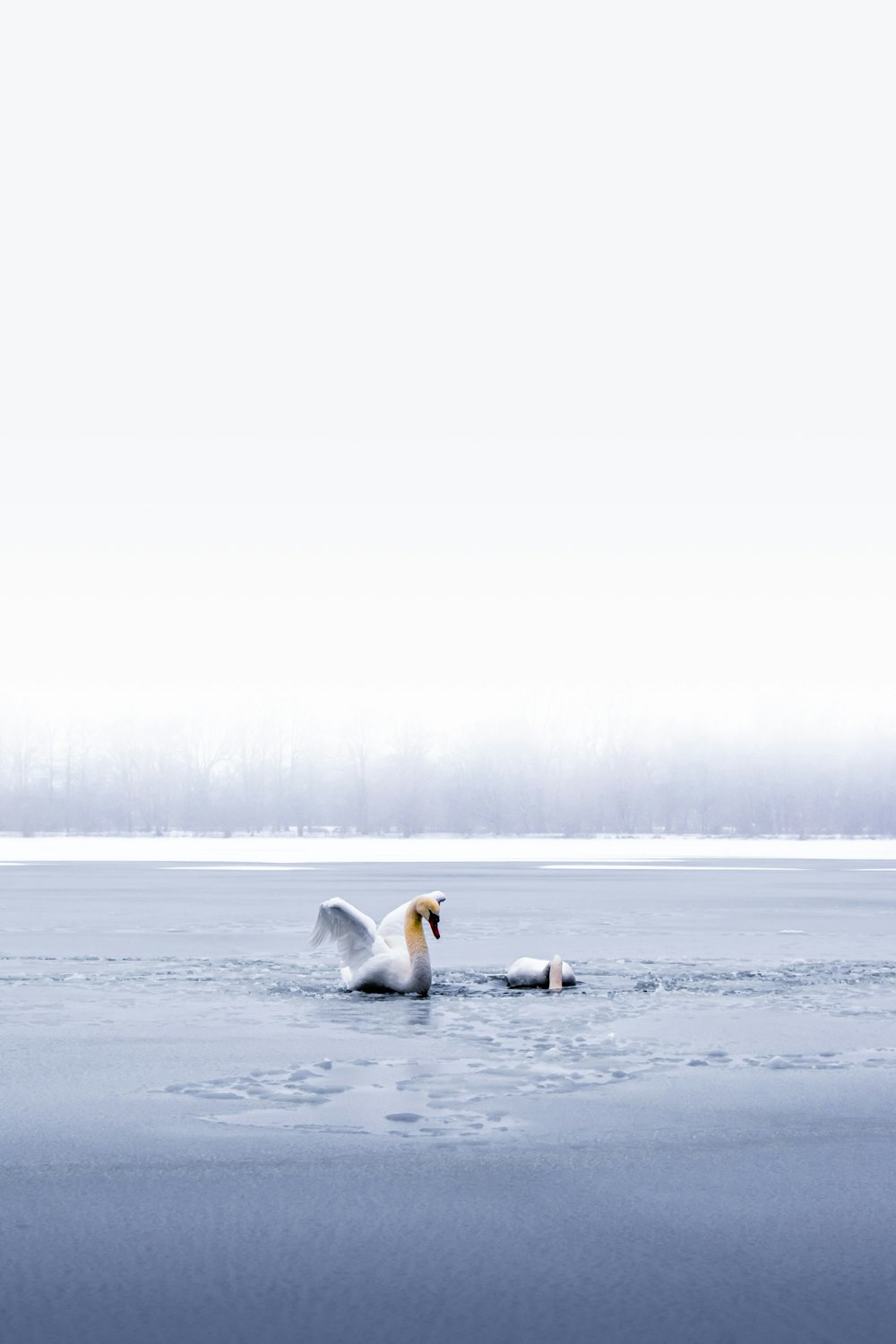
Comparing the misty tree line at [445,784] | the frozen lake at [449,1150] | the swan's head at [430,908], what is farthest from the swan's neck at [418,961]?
the misty tree line at [445,784]

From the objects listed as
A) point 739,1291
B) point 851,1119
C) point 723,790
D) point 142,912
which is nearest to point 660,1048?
point 851,1119

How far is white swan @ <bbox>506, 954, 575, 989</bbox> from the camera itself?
14.1m

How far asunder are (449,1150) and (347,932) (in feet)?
20.9

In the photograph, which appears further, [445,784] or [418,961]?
[445,784]

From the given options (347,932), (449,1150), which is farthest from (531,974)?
(449,1150)

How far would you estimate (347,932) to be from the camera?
13945 mm

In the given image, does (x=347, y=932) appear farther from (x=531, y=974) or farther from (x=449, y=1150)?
(x=449, y=1150)

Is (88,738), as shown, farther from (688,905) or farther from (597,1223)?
(597,1223)

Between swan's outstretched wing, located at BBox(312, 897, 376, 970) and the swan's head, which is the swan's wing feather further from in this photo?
swan's outstretched wing, located at BBox(312, 897, 376, 970)

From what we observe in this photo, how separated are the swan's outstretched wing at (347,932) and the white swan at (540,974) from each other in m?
1.38

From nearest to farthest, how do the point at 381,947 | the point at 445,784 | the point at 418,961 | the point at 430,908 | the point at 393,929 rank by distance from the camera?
the point at 430,908 → the point at 418,961 → the point at 381,947 → the point at 393,929 → the point at 445,784

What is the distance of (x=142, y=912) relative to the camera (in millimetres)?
24047

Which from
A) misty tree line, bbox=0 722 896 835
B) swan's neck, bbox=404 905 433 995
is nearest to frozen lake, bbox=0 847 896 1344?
swan's neck, bbox=404 905 433 995

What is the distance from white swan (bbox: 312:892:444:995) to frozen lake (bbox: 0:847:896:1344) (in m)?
0.31
